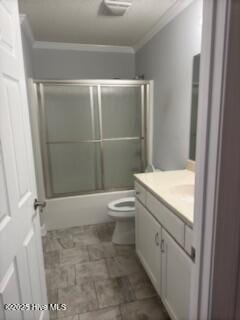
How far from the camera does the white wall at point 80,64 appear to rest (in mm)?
3016

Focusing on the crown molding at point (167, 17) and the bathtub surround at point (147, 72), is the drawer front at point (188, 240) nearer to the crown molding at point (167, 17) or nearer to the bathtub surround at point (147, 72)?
the bathtub surround at point (147, 72)

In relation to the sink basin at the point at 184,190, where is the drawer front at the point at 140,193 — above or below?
below

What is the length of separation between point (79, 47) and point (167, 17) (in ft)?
4.61

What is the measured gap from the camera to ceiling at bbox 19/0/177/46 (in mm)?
1952

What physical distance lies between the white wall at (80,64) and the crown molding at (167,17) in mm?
468

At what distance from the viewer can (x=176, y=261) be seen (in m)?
1.28

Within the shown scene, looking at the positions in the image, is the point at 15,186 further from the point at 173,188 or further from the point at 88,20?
the point at 88,20

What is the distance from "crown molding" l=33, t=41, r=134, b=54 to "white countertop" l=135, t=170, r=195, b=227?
2171mm

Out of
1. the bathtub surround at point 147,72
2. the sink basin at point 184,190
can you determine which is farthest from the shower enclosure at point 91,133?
the sink basin at point 184,190

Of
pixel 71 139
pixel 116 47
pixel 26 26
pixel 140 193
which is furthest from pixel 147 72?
pixel 140 193

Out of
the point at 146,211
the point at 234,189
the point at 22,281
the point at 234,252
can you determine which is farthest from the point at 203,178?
the point at 146,211

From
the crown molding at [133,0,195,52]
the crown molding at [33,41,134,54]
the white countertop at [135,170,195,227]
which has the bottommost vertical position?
the white countertop at [135,170,195,227]

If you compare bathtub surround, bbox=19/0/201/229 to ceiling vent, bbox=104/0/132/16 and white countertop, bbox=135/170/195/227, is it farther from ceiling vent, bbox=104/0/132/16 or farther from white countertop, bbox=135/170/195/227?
ceiling vent, bbox=104/0/132/16

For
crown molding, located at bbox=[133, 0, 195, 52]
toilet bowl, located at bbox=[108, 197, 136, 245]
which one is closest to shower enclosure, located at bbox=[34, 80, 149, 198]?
crown molding, located at bbox=[133, 0, 195, 52]
